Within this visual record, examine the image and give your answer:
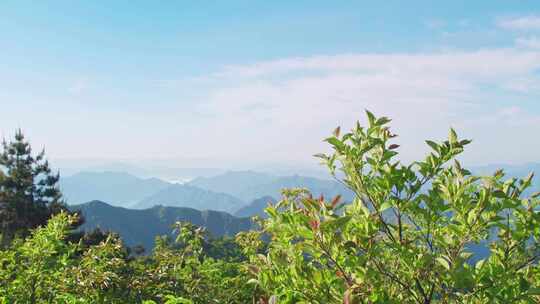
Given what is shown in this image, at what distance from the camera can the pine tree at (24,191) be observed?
45719mm

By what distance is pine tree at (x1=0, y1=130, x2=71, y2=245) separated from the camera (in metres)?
45.7

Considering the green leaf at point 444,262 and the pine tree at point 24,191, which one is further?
the pine tree at point 24,191

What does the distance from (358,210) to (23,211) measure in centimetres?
4989

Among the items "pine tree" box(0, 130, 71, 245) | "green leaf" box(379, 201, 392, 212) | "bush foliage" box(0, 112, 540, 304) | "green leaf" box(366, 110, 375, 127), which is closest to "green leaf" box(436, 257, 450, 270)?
"bush foliage" box(0, 112, 540, 304)

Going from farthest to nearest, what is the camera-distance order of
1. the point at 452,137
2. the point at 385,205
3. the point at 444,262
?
the point at 452,137
the point at 385,205
the point at 444,262

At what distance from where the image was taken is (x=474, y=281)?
342 cm

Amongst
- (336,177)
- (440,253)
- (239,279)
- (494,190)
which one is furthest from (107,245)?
(494,190)

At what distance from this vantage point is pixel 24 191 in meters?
47.4

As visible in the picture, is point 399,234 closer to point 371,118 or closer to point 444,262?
point 444,262

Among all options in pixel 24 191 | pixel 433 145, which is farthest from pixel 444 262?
pixel 24 191

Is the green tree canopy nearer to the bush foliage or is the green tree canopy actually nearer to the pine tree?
the bush foliage

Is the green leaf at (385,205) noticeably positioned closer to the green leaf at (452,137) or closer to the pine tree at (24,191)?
the green leaf at (452,137)

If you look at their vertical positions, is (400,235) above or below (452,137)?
below

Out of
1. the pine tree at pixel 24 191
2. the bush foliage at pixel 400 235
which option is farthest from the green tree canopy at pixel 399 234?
the pine tree at pixel 24 191
